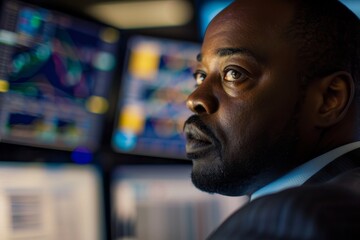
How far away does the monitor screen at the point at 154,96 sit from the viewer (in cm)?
196

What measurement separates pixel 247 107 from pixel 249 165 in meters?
0.10

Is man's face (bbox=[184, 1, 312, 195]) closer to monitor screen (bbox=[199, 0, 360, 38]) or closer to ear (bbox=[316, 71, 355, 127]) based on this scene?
ear (bbox=[316, 71, 355, 127])

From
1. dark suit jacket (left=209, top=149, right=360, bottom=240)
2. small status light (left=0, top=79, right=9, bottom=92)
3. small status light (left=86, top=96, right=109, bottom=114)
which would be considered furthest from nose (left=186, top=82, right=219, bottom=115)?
small status light (left=86, top=96, right=109, bottom=114)

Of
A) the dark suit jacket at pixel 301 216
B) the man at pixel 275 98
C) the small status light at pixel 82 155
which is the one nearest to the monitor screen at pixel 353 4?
the small status light at pixel 82 155

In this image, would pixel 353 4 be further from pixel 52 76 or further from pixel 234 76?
pixel 234 76

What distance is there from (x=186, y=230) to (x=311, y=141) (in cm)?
114

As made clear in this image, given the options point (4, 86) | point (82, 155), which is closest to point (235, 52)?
point (4, 86)

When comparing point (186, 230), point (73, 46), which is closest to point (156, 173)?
point (186, 230)

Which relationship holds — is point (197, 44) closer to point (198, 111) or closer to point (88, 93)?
point (88, 93)

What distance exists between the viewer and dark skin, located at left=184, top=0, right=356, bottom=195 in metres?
1.02

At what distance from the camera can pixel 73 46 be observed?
181 centimetres

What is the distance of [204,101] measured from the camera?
1.05m

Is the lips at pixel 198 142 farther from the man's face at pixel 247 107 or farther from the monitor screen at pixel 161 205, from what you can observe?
the monitor screen at pixel 161 205

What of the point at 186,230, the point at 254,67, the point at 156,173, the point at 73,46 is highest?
the point at 73,46
